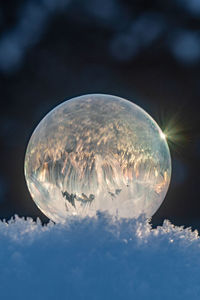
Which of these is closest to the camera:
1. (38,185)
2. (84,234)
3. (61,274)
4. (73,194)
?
(61,274)

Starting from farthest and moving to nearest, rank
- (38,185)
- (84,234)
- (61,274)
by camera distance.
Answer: (38,185) → (84,234) → (61,274)

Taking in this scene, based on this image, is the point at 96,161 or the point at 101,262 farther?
the point at 96,161

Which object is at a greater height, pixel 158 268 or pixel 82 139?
pixel 82 139

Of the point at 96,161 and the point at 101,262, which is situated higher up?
the point at 96,161

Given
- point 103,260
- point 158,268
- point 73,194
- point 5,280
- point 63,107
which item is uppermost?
point 63,107

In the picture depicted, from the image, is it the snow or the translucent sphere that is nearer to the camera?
the snow

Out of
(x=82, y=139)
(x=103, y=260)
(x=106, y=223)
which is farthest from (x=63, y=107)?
(x=103, y=260)

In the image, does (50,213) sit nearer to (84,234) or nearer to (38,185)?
(38,185)
